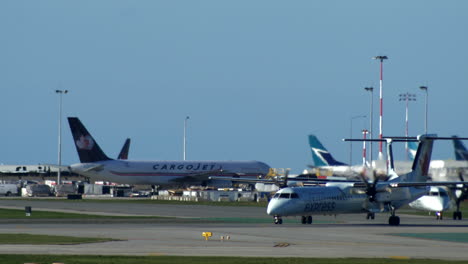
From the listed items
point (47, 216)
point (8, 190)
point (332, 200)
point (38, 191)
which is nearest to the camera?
point (332, 200)

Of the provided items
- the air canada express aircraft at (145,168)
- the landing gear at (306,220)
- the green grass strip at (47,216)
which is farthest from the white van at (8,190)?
the landing gear at (306,220)

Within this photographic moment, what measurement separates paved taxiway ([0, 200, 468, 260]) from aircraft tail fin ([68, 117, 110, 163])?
58.5 meters

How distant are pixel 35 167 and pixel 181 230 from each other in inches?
5539

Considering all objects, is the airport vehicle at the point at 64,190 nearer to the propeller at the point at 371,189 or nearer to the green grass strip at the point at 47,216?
the green grass strip at the point at 47,216

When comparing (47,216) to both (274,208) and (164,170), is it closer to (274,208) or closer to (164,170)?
(274,208)

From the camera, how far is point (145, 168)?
4717 inches

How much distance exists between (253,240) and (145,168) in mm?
Answer: 78650

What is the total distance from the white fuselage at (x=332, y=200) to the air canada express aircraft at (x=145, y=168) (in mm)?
60976

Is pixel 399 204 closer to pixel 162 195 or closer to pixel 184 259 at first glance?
pixel 184 259

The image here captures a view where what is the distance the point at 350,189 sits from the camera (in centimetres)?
5956

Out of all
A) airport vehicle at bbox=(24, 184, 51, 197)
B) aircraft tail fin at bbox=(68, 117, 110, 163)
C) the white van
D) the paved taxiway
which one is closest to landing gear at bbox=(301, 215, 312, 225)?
the paved taxiway

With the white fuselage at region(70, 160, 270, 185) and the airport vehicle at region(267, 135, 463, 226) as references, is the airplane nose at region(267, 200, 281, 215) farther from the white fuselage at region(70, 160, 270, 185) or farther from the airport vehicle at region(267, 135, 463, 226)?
the white fuselage at region(70, 160, 270, 185)

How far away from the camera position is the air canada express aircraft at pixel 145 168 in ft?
386

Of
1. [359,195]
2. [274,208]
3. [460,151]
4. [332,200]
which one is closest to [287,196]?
[274,208]
